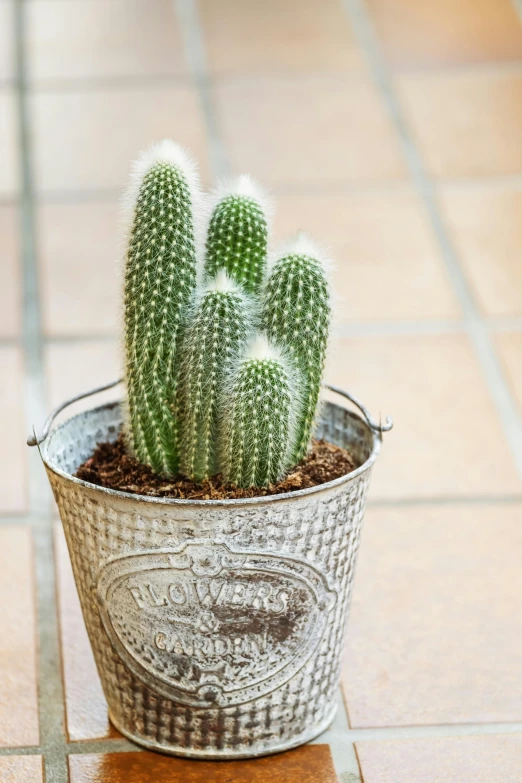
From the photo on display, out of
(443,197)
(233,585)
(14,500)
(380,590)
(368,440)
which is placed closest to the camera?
(233,585)

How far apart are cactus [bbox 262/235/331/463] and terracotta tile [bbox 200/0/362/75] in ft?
6.75

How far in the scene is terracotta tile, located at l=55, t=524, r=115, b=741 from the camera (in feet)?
A: 4.19

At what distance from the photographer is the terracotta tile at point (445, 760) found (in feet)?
3.95

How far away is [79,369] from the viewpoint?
1992mm

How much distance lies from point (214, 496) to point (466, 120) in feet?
6.53

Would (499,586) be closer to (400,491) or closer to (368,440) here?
(400,491)

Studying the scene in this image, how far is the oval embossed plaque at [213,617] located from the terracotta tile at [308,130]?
1.59m

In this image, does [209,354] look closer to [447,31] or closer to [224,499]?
[224,499]

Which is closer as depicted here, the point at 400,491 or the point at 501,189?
the point at 400,491

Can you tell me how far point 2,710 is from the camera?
130 cm

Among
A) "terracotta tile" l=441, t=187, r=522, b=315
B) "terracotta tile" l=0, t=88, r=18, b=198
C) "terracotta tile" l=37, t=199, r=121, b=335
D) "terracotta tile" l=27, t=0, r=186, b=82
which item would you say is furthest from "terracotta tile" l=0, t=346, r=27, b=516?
"terracotta tile" l=27, t=0, r=186, b=82

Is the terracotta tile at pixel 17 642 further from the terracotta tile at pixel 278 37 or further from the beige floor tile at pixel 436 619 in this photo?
the terracotta tile at pixel 278 37

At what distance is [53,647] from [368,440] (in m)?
0.50

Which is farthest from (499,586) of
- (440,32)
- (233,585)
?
(440,32)
